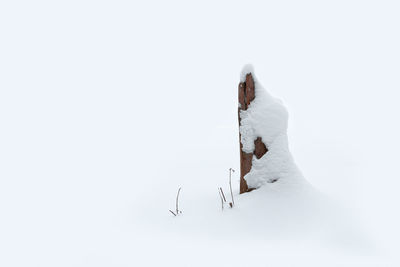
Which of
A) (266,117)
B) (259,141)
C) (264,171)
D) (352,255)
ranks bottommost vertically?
(352,255)

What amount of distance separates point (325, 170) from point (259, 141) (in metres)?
2.80

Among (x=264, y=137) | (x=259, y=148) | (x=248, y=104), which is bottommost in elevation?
(x=259, y=148)

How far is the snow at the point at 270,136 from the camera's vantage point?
517 centimetres

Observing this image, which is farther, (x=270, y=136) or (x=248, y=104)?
(x=248, y=104)

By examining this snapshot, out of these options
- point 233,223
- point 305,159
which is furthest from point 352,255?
point 305,159

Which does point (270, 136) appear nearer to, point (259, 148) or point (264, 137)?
point (264, 137)

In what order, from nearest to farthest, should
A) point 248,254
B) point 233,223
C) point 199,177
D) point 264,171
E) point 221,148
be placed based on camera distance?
point 248,254 < point 233,223 < point 264,171 < point 199,177 < point 221,148

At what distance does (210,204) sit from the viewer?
5.46 m

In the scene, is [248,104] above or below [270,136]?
above

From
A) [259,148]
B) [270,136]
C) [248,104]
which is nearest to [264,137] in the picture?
[270,136]

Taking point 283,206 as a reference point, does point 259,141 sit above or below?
above

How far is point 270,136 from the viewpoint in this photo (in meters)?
5.19

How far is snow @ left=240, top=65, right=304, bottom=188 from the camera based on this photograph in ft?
17.0

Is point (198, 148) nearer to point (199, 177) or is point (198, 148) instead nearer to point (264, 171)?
point (199, 177)
